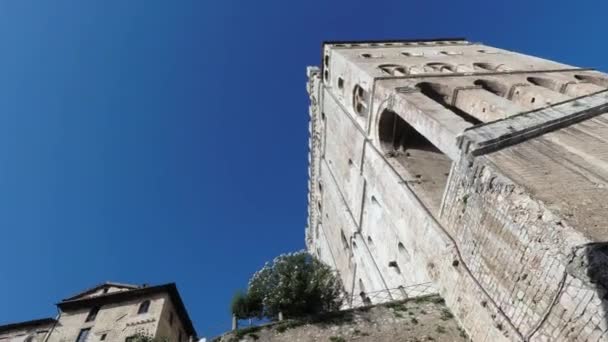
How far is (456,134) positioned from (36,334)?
62.8 feet

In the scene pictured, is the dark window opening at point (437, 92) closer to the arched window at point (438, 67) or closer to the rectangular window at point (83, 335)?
the arched window at point (438, 67)

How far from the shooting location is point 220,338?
7.50 metres

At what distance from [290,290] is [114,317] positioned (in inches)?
441

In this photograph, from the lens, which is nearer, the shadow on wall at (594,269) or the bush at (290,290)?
the shadow on wall at (594,269)

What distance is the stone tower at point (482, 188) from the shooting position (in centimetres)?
559

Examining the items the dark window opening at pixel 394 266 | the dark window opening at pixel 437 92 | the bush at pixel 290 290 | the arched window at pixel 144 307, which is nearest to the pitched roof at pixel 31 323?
the arched window at pixel 144 307

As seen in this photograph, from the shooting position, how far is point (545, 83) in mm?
14117

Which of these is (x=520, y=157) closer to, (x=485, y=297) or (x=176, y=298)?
(x=485, y=297)

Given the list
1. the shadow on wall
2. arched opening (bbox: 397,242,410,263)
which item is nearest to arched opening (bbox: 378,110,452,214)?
arched opening (bbox: 397,242,410,263)

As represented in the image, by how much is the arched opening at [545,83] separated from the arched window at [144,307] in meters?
17.6

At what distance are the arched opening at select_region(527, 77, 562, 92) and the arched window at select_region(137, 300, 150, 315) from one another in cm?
1759

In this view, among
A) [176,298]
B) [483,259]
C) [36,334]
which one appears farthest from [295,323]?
[36,334]

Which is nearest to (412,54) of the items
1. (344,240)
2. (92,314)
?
(344,240)

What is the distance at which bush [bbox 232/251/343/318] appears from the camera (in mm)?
8945
